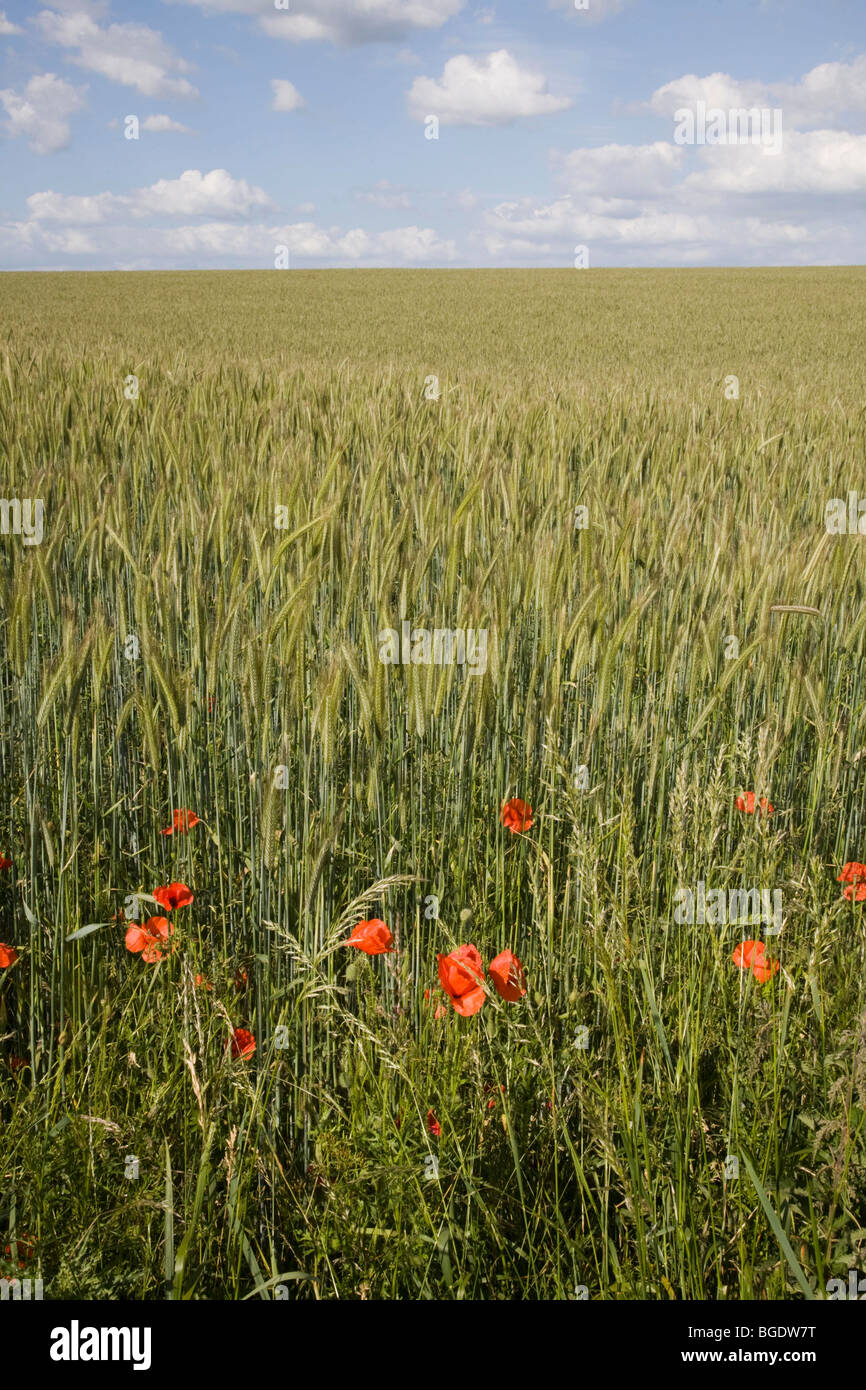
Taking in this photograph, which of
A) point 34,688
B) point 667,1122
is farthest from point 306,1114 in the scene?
point 34,688

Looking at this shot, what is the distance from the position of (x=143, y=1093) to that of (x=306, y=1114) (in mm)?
173

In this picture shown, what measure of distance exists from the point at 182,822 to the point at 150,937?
154 mm

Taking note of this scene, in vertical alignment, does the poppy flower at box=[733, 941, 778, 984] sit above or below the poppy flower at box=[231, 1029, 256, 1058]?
above

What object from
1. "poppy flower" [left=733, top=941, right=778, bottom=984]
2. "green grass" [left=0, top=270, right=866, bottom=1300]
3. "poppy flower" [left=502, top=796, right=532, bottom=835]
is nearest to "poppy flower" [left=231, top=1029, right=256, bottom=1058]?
"green grass" [left=0, top=270, right=866, bottom=1300]

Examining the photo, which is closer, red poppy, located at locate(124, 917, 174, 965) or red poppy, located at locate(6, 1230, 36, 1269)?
red poppy, located at locate(6, 1230, 36, 1269)

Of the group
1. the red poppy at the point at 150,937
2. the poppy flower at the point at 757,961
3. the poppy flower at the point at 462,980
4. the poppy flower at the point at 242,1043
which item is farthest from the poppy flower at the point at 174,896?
the poppy flower at the point at 757,961

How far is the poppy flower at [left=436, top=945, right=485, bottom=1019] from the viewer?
0.93m

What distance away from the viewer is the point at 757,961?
41.1 inches

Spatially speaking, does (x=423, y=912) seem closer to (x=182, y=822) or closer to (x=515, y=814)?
(x=515, y=814)

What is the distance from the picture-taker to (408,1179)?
86 cm

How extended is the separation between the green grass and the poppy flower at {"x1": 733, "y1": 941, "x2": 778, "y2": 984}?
0.07 feet

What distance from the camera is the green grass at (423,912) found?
0.84 metres

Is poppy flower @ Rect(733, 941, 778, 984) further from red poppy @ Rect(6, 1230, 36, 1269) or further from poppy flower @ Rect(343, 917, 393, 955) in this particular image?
red poppy @ Rect(6, 1230, 36, 1269)
